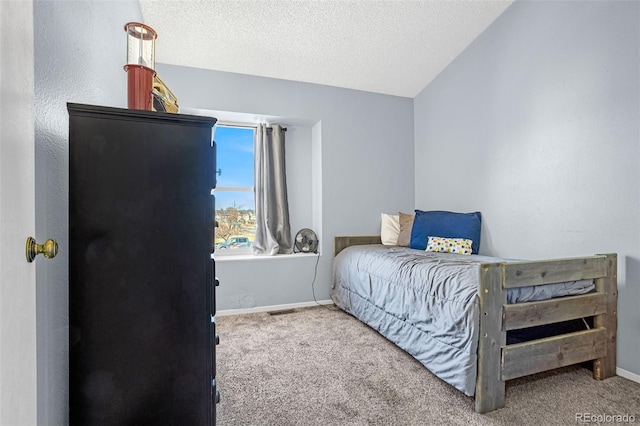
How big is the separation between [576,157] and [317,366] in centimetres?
222

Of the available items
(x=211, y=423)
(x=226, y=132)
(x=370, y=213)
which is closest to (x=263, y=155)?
(x=226, y=132)

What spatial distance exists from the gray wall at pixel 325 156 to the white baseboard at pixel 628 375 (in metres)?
2.19

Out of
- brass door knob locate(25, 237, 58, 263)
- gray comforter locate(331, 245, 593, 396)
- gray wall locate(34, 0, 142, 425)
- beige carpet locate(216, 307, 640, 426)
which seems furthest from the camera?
gray comforter locate(331, 245, 593, 396)

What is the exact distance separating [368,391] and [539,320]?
971mm

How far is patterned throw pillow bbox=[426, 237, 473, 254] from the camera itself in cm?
275

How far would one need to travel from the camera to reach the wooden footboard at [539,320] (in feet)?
4.91

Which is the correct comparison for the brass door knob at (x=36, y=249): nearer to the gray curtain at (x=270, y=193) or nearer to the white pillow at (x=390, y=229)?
the gray curtain at (x=270, y=193)

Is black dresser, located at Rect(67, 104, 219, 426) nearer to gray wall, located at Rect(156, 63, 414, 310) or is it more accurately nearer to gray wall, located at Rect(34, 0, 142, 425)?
gray wall, located at Rect(34, 0, 142, 425)

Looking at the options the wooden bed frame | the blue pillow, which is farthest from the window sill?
the wooden bed frame

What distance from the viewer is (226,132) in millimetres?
3428

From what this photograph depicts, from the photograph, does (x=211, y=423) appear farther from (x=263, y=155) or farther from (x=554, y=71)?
(x=554, y=71)

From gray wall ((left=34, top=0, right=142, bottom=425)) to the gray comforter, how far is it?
163 cm

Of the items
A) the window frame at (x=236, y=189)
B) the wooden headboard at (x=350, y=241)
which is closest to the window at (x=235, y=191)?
the window frame at (x=236, y=189)

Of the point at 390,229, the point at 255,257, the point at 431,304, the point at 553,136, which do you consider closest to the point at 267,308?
the point at 255,257
